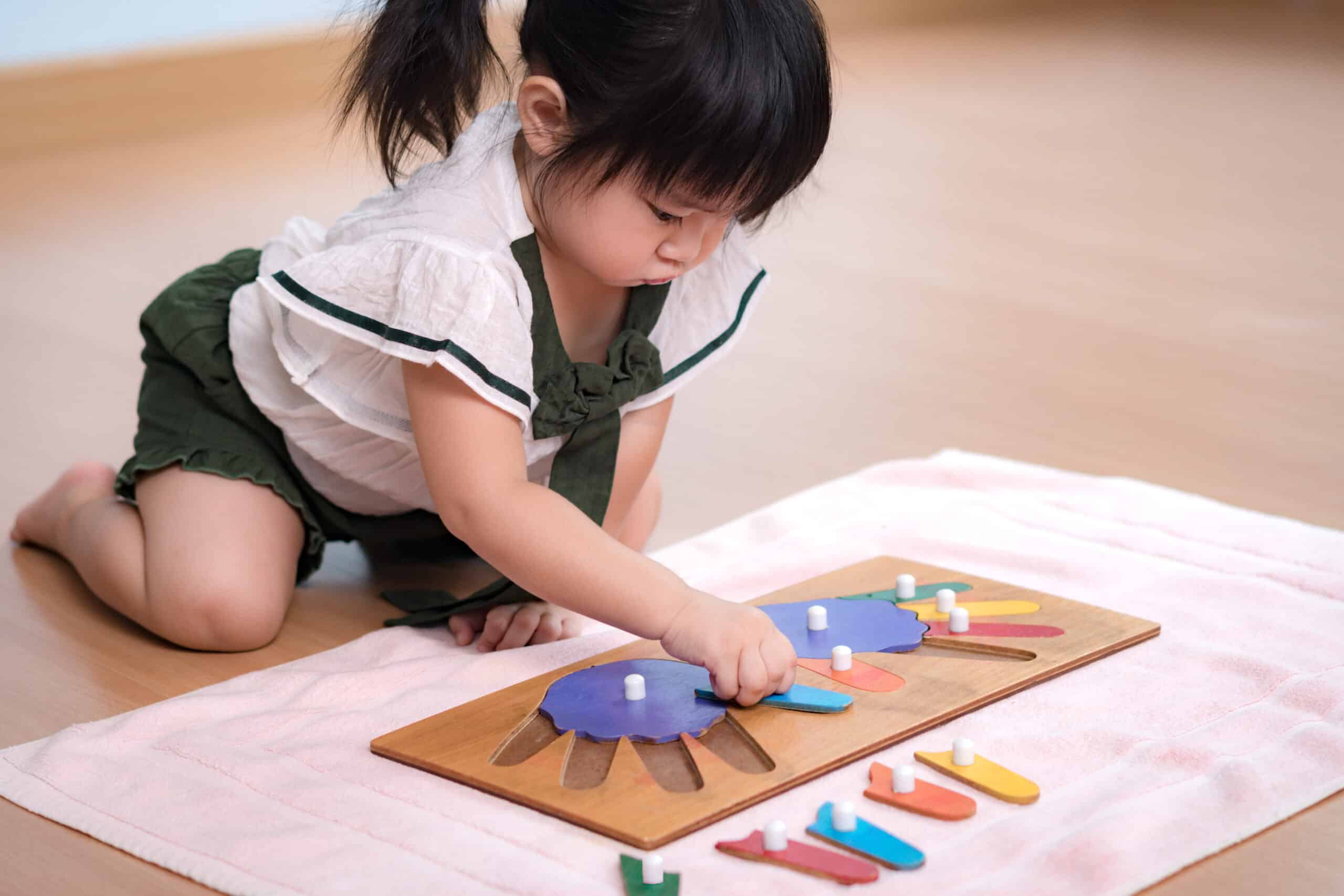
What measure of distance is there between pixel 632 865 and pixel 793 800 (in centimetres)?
10

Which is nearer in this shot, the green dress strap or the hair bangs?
the hair bangs

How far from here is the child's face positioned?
0.81 meters

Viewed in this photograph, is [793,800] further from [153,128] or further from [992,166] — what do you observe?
[153,128]

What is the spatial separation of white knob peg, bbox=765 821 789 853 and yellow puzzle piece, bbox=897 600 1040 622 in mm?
276

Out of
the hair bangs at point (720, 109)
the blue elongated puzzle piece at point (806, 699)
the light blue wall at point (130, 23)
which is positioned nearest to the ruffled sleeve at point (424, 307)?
the hair bangs at point (720, 109)

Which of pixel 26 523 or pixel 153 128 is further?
pixel 153 128

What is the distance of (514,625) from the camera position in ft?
3.12

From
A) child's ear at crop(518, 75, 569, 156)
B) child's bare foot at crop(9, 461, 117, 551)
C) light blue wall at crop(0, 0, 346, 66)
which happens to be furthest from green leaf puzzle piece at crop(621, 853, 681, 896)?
light blue wall at crop(0, 0, 346, 66)

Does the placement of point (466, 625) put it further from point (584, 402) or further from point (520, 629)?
point (584, 402)

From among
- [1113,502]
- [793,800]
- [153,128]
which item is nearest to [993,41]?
[153,128]

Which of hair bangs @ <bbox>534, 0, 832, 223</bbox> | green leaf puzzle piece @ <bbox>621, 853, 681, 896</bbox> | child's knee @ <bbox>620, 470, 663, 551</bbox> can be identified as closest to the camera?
green leaf puzzle piece @ <bbox>621, 853, 681, 896</bbox>

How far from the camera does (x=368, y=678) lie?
2.89 feet

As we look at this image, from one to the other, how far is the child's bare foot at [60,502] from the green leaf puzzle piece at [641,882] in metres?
0.61

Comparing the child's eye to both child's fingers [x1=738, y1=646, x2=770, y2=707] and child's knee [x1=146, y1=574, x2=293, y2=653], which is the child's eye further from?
child's knee [x1=146, y1=574, x2=293, y2=653]
